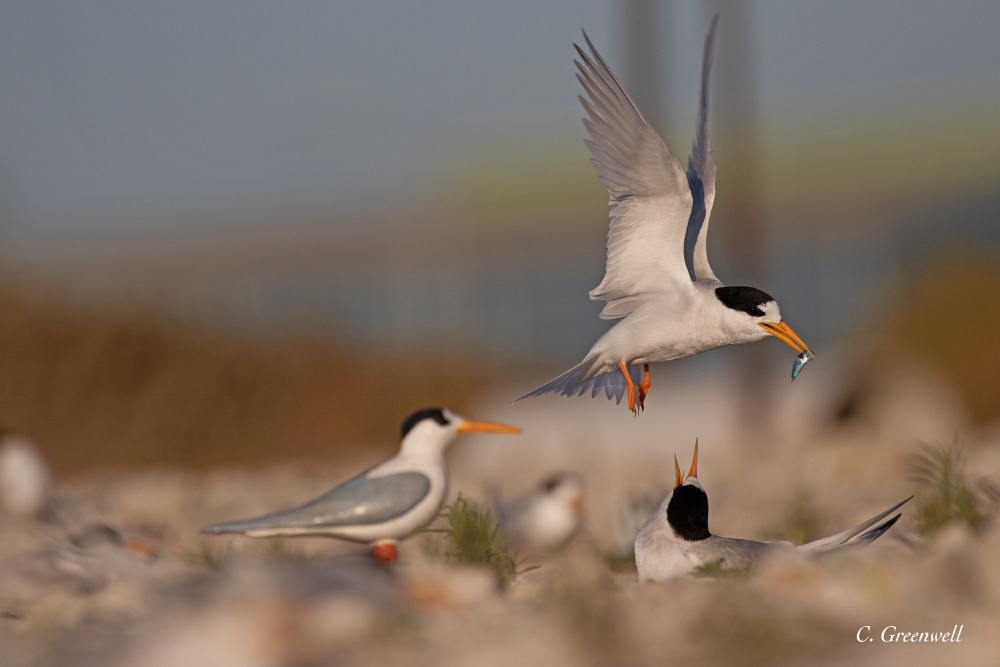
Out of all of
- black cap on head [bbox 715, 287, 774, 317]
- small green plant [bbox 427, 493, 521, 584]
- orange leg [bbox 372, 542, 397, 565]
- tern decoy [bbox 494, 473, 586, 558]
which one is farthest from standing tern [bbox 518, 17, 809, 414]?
tern decoy [bbox 494, 473, 586, 558]

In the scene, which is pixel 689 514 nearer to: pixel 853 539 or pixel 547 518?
pixel 853 539

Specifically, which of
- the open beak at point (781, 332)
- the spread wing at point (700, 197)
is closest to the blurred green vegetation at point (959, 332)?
the spread wing at point (700, 197)

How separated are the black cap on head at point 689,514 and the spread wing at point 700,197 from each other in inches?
36.9

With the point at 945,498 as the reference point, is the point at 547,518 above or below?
below

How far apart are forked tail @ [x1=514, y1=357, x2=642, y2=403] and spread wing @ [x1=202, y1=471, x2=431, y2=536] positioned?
Result: 67cm

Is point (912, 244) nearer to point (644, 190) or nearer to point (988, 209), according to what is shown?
point (988, 209)

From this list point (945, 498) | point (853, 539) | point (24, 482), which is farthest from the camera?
point (24, 482)

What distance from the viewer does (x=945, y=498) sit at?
4.41 metres

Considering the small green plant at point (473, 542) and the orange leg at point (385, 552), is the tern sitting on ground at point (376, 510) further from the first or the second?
the small green plant at point (473, 542)

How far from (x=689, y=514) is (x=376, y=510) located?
1.30 meters

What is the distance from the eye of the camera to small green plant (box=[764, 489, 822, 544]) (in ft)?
16.4

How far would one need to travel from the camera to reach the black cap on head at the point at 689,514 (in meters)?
3.84

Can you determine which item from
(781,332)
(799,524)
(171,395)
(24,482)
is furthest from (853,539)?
(171,395)

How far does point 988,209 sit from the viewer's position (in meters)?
20.0
